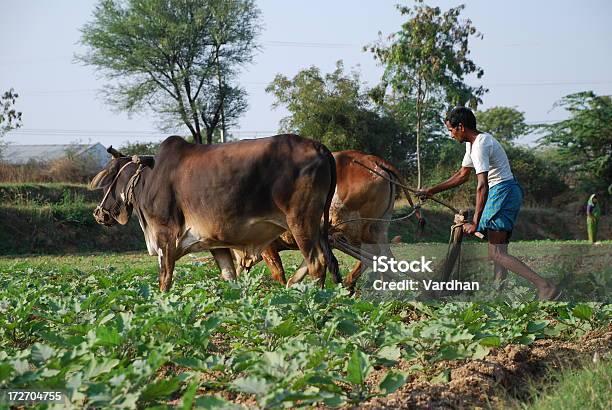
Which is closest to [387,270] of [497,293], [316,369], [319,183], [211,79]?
[319,183]

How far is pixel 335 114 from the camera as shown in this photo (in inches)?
1344

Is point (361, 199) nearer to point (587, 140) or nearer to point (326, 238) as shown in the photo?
point (326, 238)

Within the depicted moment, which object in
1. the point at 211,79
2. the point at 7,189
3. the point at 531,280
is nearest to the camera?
the point at 531,280

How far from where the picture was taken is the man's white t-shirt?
6.36 m

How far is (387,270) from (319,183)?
109 cm

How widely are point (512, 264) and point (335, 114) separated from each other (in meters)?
28.2

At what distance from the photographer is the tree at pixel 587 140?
33.1 metres

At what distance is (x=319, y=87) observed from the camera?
113ft

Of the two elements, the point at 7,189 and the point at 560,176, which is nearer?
the point at 7,189

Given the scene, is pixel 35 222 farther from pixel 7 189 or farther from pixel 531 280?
pixel 531 280

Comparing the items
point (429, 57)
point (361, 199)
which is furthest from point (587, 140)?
point (361, 199)

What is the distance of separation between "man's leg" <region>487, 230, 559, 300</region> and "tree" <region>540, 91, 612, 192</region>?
28.0m

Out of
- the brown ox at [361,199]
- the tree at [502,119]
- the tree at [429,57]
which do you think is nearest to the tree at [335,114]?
the tree at [429,57]

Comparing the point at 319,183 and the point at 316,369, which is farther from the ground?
the point at 319,183
